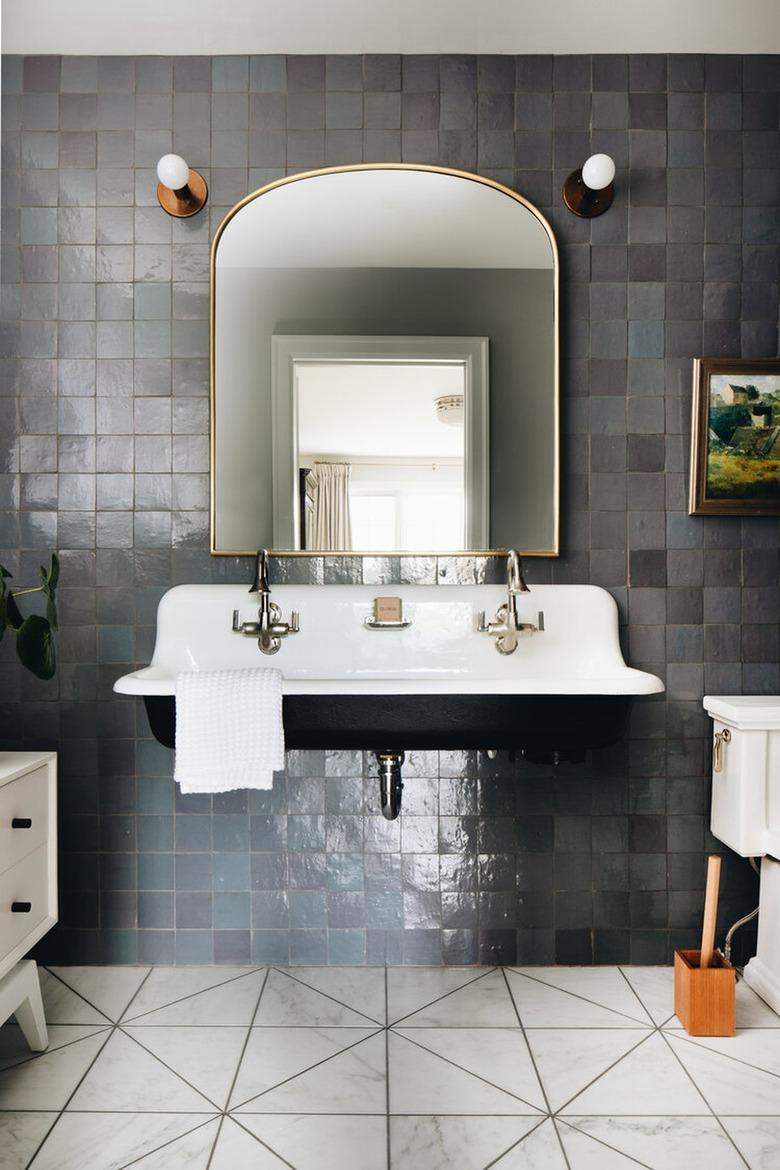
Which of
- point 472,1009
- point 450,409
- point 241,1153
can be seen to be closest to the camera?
point 241,1153

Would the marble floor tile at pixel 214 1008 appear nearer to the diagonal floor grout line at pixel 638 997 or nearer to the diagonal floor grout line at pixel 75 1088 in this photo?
the diagonal floor grout line at pixel 75 1088

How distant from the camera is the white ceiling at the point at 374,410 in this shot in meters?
2.04

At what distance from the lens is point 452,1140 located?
4.66 ft

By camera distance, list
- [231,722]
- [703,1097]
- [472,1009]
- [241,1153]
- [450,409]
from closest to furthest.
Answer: [241,1153]
[703,1097]
[231,722]
[472,1009]
[450,409]

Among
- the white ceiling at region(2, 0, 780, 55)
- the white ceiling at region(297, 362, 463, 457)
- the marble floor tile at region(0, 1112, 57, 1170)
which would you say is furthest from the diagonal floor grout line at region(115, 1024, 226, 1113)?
the white ceiling at region(2, 0, 780, 55)

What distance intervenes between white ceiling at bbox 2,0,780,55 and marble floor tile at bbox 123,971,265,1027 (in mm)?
2348

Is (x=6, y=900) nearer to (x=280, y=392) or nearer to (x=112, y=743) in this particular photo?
(x=112, y=743)

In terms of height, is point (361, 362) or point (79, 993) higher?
point (361, 362)

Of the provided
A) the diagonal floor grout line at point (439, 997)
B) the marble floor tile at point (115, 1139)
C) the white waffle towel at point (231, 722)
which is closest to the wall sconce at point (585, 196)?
the white waffle towel at point (231, 722)

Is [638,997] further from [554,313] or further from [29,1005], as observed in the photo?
[554,313]

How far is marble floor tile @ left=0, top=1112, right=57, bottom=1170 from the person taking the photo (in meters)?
1.39

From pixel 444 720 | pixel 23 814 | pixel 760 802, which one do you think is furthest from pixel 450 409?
pixel 23 814

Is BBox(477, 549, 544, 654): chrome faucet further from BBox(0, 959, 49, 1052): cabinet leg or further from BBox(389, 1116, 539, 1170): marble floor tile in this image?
A: BBox(0, 959, 49, 1052): cabinet leg

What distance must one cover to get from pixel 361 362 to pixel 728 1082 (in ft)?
5.89
